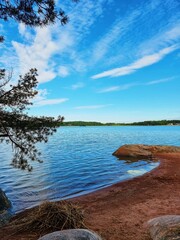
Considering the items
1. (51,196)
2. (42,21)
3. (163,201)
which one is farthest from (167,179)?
(42,21)

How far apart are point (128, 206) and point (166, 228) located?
16.3ft

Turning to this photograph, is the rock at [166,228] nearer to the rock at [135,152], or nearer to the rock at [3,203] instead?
the rock at [3,203]

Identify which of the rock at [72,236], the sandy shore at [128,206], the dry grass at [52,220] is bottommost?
the sandy shore at [128,206]

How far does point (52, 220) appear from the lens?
6.57m

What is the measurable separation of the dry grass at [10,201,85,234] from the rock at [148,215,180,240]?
2.09 m

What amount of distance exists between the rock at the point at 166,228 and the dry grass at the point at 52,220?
2.09 m

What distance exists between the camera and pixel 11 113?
9.62 meters

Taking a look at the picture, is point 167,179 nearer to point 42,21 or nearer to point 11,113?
point 11,113

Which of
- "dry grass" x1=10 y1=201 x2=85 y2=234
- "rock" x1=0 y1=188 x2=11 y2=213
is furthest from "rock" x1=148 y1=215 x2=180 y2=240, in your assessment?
"rock" x1=0 y1=188 x2=11 y2=213

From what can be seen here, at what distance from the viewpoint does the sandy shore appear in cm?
681

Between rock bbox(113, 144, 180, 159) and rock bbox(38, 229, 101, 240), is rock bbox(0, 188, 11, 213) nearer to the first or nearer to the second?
rock bbox(38, 229, 101, 240)

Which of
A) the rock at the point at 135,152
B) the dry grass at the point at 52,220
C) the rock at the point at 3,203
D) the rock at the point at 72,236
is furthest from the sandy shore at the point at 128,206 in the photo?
the rock at the point at 135,152

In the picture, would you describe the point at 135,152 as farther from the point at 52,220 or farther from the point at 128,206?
the point at 52,220

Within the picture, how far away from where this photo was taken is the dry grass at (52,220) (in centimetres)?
642
